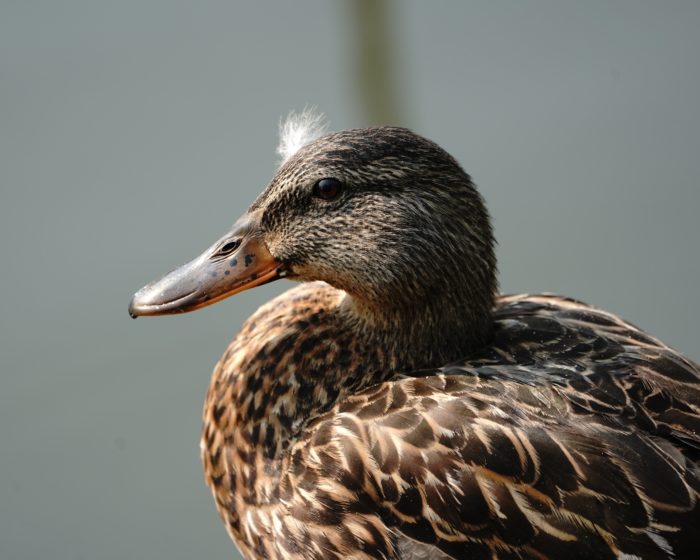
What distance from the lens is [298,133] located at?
2221mm

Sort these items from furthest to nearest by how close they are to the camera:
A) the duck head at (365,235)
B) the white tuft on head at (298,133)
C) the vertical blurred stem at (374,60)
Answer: the vertical blurred stem at (374,60)
the white tuft on head at (298,133)
the duck head at (365,235)

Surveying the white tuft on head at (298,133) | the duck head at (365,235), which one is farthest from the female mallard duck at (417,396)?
the white tuft on head at (298,133)

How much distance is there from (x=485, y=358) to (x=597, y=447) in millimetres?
345

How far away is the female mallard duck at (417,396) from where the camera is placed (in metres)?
1.74

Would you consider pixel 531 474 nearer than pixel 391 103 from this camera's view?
Yes

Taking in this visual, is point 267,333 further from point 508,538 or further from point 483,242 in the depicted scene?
point 508,538

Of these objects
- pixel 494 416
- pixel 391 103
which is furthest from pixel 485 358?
pixel 391 103

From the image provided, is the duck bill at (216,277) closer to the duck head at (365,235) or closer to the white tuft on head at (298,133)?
the duck head at (365,235)

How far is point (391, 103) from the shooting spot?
4.22m

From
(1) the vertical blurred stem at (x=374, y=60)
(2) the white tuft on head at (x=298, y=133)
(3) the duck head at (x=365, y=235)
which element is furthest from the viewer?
(1) the vertical blurred stem at (x=374, y=60)

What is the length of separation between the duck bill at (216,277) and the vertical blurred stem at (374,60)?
228 cm

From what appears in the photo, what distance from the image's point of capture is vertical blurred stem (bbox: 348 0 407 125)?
421 cm

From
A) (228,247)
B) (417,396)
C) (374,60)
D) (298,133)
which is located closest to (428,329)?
(417,396)

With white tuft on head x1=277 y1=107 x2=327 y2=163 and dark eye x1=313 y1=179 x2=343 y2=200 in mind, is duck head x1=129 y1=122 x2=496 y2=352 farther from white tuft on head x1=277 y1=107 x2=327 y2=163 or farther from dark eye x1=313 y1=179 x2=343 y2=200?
white tuft on head x1=277 y1=107 x2=327 y2=163
